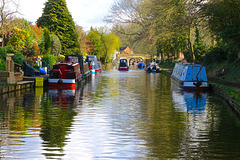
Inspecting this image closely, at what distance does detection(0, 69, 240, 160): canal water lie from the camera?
366 inches

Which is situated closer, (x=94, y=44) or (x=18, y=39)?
(x=18, y=39)

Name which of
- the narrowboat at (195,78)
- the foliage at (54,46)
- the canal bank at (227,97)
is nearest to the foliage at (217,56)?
the narrowboat at (195,78)

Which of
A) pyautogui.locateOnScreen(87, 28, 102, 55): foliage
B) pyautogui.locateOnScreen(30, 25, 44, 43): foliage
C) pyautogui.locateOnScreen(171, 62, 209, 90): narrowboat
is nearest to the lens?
pyautogui.locateOnScreen(171, 62, 209, 90): narrowboat

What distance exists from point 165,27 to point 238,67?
1035cm

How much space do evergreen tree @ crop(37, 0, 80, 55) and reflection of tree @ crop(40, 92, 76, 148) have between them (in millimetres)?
49323

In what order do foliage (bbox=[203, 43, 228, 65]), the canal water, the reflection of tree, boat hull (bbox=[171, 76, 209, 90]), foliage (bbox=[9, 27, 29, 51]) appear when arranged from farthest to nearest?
foliage (bbox=[203, 43, 228, 65]) < foliage (bbox=[9, 27, 29, 51]) < boat hull (bbox=[171, 76, 209, 90]) < the reflection of tree < the canal water

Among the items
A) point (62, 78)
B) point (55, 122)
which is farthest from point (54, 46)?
point (55, 122)

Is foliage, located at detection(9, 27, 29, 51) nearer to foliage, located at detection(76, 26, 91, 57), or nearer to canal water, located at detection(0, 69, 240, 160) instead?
canal water, located at detection(0, 69, 240, 160)

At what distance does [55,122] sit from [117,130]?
2.68 meters

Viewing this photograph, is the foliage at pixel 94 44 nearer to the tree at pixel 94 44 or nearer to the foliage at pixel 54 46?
the tree at pixel 94 44

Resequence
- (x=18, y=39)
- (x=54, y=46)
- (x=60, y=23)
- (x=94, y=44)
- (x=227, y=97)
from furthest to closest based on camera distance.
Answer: (x=94, y=44)
(x=60, y=23)
(x=54, y=46)
(x=18, y=39)
(x=227, y=97)

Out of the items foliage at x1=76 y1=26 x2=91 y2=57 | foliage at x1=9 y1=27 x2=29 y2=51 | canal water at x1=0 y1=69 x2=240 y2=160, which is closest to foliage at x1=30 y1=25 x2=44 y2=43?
foliage at x1=9 y1=27 x2=29 y2=51

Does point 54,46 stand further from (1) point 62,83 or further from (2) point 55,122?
(2) point 55,122

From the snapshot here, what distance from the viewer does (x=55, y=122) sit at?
13797 mm
